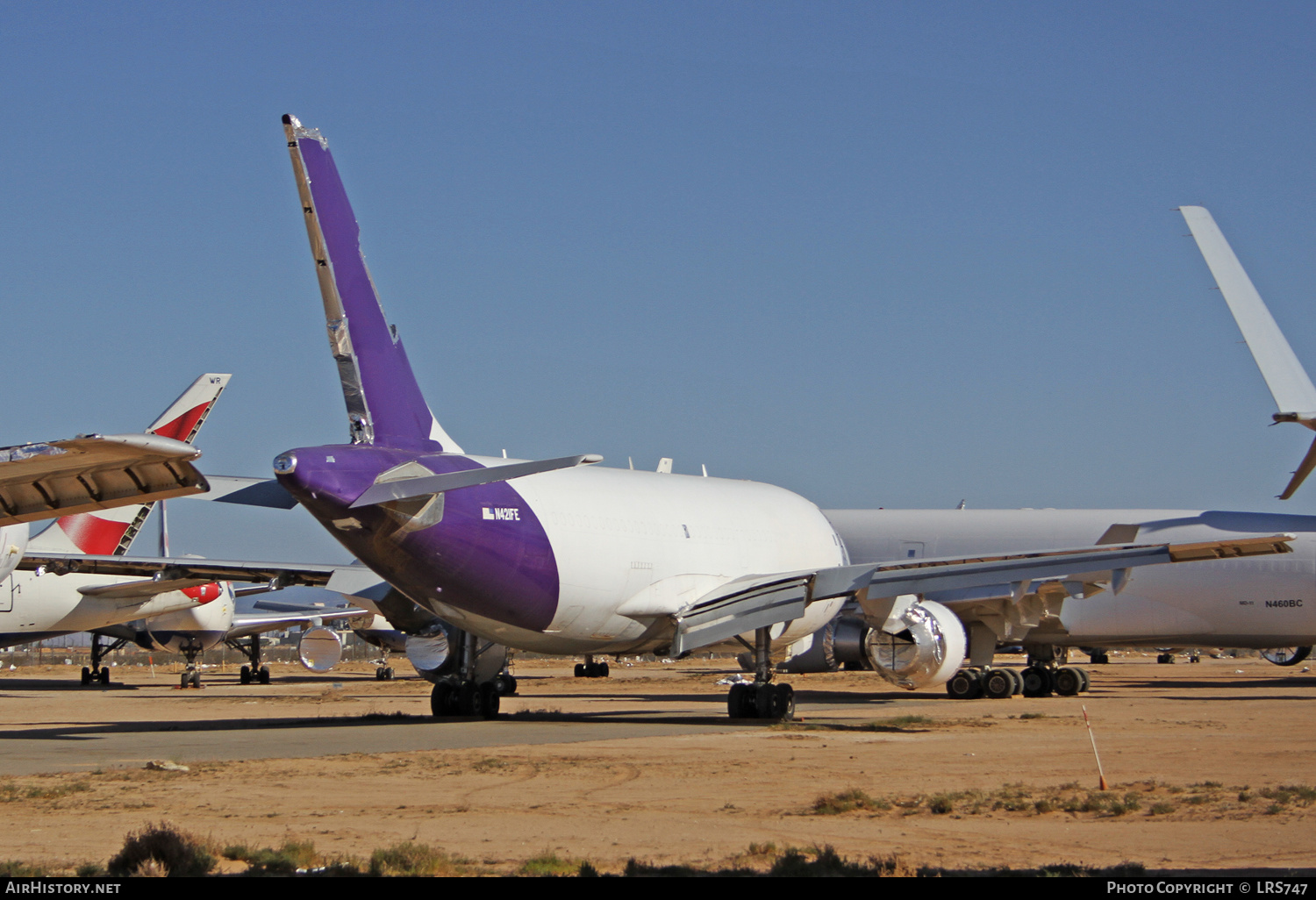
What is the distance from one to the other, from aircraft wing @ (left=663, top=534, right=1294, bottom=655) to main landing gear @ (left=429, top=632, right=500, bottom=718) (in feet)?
8.43

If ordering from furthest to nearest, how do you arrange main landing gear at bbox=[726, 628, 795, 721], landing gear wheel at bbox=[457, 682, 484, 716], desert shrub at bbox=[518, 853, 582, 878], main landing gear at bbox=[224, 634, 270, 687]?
main landing gear at bbox=[224, 634, 270, 687], landing gear wheel at bbox=[457, 682, 484, 716], main landing gear at bbox=[726, 628, 795, 721], desert shrub at bbox=[518, 853, 582, 878]

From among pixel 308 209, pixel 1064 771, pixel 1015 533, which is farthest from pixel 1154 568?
pixel 308 209

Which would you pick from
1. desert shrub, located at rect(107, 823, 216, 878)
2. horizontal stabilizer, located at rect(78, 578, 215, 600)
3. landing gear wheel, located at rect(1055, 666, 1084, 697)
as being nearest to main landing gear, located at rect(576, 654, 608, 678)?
horizontal stabilizer, located at rect(78, 578, 215, 600)

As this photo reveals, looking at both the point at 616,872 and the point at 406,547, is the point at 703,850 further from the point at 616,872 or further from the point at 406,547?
the point at 406,547

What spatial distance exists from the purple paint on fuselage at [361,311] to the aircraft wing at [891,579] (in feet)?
15.2

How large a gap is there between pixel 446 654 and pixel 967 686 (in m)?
12.7

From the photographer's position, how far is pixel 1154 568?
32031 millimetres

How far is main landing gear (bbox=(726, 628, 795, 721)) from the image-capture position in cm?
1980

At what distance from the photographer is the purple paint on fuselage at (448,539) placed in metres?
15.3

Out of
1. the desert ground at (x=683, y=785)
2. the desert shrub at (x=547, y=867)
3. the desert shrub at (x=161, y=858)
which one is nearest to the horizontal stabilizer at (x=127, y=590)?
the desert ground at (x=683, y=785)

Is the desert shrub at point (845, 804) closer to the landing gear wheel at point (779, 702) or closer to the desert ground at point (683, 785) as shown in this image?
the desert ground at point (683, 785)

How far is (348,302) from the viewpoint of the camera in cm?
1700

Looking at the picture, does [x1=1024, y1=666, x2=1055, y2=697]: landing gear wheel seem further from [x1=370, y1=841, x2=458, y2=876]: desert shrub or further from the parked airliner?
[x1=370, y1=841, x2=458, y2=876]: desert shrub

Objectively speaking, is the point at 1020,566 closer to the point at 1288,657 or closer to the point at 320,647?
the point at 320,647
